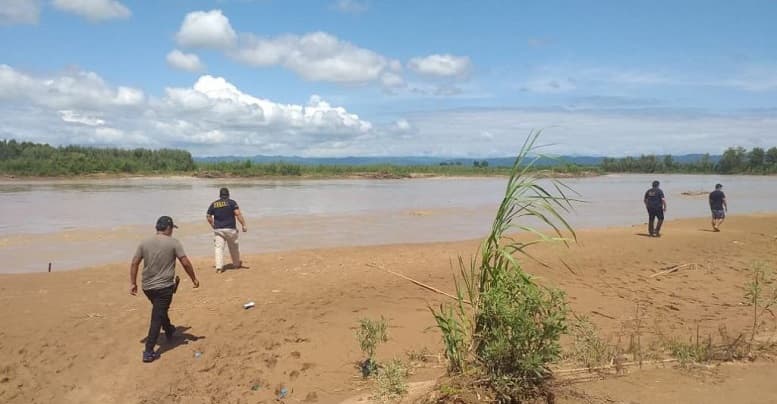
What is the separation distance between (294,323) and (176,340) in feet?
5.06

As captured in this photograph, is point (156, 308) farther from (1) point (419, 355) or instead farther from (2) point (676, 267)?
(2) point (676, 267)

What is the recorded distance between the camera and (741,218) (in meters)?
22.1

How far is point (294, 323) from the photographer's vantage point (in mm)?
7777

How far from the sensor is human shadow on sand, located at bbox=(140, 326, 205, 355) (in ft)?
22.9

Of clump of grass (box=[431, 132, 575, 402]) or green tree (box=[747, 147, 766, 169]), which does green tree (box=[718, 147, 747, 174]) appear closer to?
green tree (box=[747, 147, 766, 169])

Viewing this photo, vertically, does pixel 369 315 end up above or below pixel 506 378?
below

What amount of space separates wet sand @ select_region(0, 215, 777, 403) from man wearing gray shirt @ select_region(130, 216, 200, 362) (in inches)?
18.7

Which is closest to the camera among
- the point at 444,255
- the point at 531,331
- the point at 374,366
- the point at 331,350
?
the point at 531,331

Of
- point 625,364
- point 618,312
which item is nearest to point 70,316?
point 625,364

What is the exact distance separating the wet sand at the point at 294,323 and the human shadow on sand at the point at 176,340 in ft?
0.09

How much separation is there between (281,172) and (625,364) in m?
70.8

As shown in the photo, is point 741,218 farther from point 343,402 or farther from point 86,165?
point 86,165

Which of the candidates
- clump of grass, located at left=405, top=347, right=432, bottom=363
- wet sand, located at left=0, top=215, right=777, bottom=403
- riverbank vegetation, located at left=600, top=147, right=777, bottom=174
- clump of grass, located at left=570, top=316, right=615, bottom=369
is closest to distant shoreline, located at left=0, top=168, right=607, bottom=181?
riverbank vegetation, located at left=600, top=147, right=777, bottom=174

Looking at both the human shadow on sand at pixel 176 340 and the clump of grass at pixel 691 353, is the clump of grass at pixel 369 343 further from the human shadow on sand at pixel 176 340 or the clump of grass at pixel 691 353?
the clump of grass at pixel 691 353
